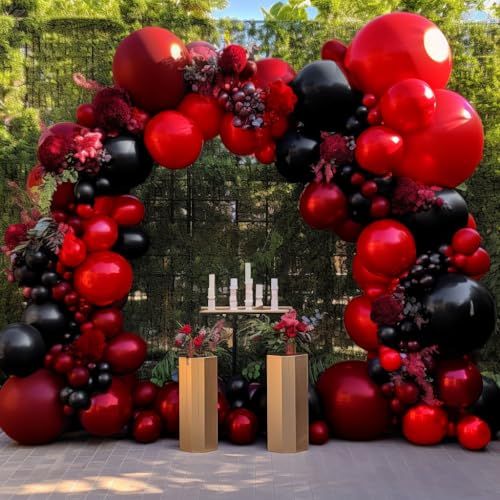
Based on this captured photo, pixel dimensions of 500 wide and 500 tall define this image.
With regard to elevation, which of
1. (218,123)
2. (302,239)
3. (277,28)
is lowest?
(302,239)

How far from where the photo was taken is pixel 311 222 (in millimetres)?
5406

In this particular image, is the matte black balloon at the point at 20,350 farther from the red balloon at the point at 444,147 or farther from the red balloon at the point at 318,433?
the red balloon at the point at 444,147

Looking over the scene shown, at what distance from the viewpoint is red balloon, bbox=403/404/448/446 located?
5074 mm

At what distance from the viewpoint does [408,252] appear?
4.97 metres

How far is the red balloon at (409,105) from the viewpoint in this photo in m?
4.86

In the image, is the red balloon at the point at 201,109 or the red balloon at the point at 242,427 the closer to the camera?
the red balloon at the point at 242,427

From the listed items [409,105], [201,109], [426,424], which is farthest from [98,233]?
[426,424]

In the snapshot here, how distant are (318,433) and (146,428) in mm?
1359

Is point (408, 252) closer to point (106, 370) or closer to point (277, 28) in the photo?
point (106, 370)

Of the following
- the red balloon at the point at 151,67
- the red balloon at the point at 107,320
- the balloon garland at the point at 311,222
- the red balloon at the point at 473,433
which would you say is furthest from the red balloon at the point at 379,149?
the red balloon at the point at 107,320

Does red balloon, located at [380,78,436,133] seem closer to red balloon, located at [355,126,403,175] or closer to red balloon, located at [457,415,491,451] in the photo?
red balloon, located at [355,126,403,175]

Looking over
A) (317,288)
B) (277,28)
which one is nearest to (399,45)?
(277,28)

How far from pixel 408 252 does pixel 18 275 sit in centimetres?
309

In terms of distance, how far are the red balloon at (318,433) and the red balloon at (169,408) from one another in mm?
1098
